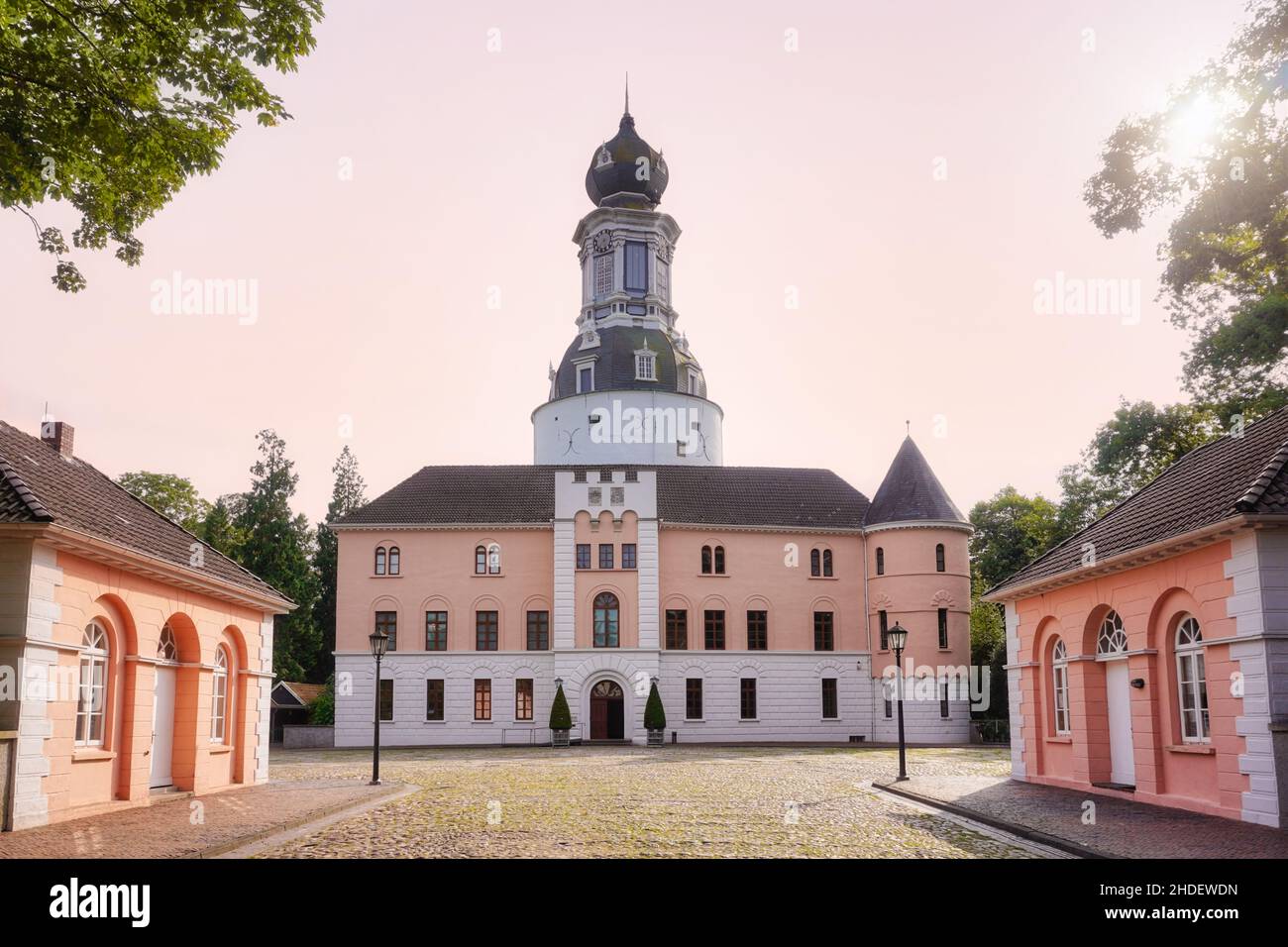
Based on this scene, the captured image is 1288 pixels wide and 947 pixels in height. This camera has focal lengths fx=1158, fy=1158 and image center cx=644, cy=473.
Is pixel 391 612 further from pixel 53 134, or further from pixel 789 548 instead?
pixel 53 134

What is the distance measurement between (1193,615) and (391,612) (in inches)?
1359

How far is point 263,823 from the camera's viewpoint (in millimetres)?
15898

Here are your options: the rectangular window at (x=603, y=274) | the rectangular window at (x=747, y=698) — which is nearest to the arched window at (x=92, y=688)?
the rectangular window at (x=747, y=698)

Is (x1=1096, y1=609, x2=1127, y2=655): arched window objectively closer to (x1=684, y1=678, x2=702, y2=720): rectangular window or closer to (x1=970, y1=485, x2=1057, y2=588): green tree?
(x1=684, y1=678, x2=702, y2=720): rectangular window

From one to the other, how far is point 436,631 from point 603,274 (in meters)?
25.2

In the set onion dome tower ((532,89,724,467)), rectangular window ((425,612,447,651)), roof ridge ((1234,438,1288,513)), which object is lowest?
rectangular window ((425,612,447,651))

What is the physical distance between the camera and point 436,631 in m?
46.2

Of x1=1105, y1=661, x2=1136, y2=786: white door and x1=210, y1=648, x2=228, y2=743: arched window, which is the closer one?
x1=1105, y1=661, x2=1136, y2=786: white door

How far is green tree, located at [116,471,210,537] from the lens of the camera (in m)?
55.6

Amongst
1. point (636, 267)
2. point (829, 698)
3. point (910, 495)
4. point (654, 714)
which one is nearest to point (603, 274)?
point (636, 267)

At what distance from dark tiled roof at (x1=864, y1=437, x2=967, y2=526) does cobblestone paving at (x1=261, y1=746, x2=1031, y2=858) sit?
16039 millimetres

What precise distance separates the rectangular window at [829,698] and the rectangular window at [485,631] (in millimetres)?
13420

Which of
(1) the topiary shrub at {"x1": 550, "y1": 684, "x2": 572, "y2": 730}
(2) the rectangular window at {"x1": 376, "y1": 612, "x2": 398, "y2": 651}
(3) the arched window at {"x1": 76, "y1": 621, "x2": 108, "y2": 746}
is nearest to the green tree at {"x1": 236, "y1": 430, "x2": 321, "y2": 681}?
(2) the rectangular window at {"x1": 376, "y1": 612, "x2": 398, "y2": 651}

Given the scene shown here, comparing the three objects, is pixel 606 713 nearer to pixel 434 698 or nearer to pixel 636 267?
pixel 434 698
